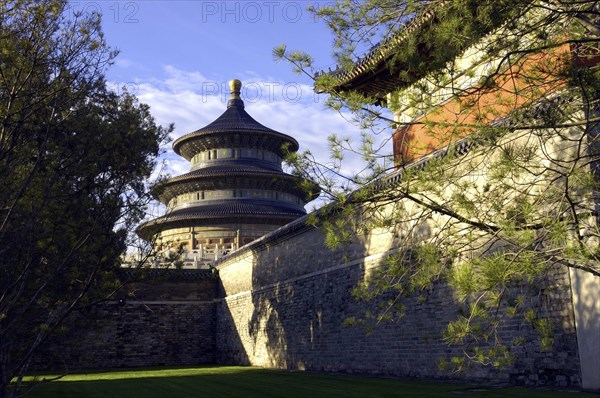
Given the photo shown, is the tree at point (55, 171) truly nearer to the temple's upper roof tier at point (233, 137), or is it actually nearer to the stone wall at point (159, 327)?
the stone wall at point (159, 327)

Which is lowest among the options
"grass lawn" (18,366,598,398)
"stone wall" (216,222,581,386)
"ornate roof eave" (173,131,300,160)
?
"grass lawn" (18,366,598,398)

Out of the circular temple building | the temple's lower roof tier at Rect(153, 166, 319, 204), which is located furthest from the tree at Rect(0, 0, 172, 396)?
the temple's lower roof tier at Rect(153, 166, 319, 204)

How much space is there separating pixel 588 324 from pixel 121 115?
7.54m

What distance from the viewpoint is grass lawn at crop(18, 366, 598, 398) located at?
1022 centimetres

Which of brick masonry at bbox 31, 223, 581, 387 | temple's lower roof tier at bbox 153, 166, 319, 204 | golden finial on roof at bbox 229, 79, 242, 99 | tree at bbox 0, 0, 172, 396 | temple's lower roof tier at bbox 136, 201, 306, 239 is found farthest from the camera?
golden finial on roof at bbox 229, 79, 242, 99

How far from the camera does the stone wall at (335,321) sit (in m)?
10.2

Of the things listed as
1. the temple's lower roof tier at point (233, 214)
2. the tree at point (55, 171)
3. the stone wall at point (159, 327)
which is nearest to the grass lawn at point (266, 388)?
the tree at point (55, 171)

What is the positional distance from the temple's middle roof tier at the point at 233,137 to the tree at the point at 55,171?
2306 cm

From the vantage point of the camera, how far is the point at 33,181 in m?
8.13

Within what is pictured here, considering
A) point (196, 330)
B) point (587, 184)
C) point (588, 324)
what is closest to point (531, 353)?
point (588, 324)

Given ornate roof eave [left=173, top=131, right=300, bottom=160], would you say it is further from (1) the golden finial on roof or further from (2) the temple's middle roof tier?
(1) the golden finial on roof

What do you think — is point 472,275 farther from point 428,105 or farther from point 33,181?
point 33,181

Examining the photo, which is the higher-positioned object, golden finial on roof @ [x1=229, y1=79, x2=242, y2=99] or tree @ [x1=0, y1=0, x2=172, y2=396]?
golden finial on roof @ [x1=229, y1=79, x2=242, y2=99]

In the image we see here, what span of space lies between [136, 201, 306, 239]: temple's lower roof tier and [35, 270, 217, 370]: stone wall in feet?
14.1
